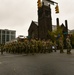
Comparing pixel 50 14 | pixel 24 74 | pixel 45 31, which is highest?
pixel 50 14

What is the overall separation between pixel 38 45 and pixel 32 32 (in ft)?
208

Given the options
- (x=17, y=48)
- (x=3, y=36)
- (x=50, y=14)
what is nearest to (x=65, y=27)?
(x=50, y=14)

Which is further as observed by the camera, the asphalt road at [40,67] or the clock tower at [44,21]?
the clock tower at [44,21]

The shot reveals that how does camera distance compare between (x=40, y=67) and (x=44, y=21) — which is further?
→ (x=44, y=21)

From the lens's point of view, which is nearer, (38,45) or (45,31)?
(38,45)

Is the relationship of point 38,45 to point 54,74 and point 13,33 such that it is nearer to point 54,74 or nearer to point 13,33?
point 54,74

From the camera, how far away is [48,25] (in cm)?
7912

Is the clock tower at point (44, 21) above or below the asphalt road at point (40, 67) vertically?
above

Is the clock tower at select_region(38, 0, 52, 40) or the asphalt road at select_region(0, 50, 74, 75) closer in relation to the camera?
the asphalt road at select_region(0, 50, 74, 75)

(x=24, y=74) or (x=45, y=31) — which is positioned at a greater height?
(x=45, y=31)

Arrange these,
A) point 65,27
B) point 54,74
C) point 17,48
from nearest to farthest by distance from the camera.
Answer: point 54,74 → point 17,48 → point 65,27

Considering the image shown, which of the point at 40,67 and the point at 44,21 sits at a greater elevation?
the point at 44,21

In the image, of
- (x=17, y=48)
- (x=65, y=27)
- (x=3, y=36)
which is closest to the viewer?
(x=17, y=48)

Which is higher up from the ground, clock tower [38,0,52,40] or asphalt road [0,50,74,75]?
clock tower [38,0,52,40]
